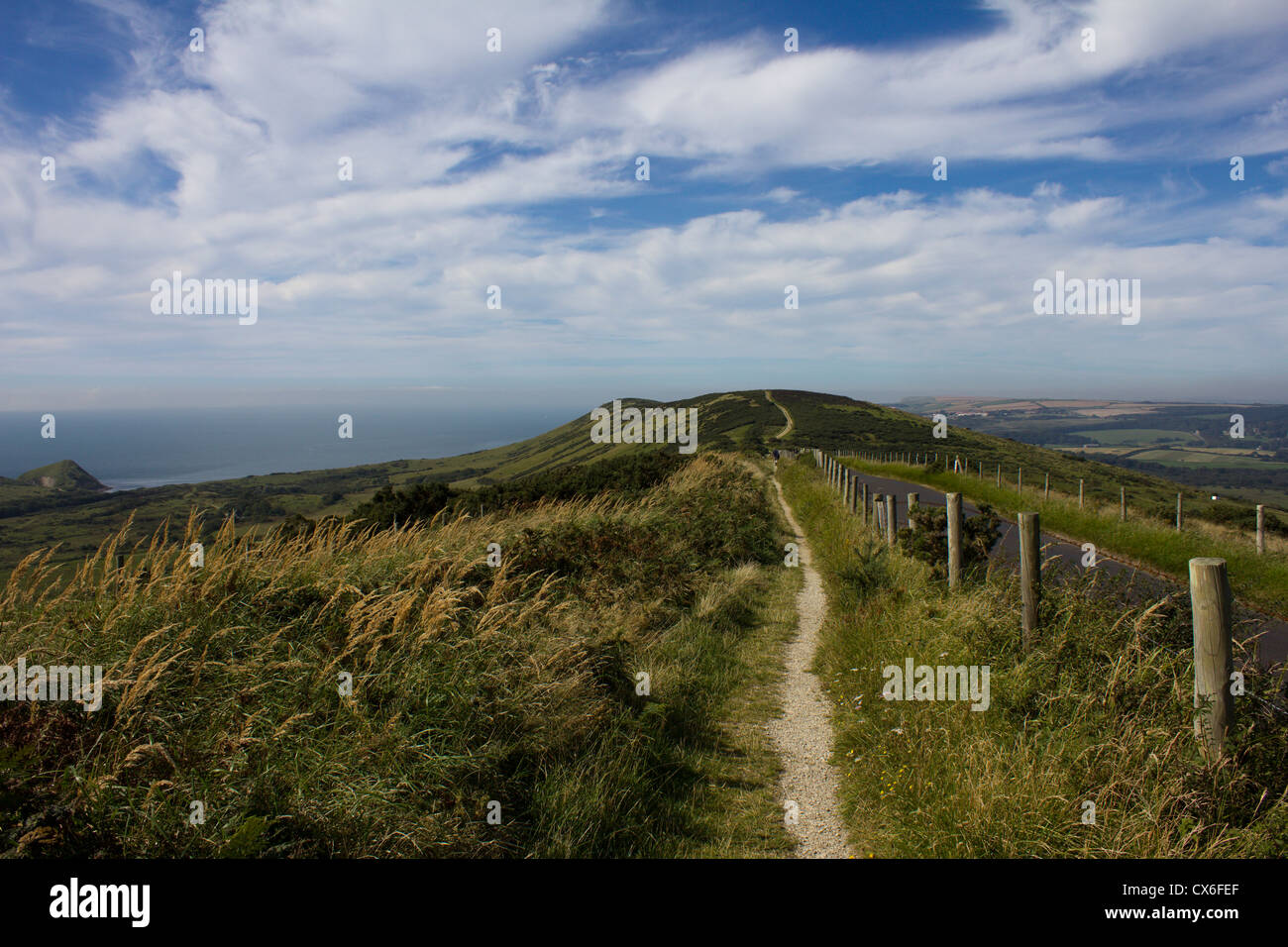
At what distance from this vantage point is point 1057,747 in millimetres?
4000

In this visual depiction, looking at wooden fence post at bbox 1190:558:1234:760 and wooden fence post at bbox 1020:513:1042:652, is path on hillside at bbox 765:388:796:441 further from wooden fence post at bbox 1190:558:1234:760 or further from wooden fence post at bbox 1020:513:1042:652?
wooden fence post at bbox 1190:558:1234:760

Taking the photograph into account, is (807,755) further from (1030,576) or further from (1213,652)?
(1213,652)

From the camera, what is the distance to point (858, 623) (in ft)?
24.2

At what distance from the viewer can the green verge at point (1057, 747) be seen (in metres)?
3.26

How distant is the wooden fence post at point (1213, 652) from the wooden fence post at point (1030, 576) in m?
1.76

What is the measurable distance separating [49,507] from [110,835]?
288ft

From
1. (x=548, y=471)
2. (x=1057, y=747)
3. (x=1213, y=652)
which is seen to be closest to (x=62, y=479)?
(x=548, y=471)

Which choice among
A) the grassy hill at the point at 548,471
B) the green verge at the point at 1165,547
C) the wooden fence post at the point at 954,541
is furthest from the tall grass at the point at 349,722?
the green verge at the point at 1165,547

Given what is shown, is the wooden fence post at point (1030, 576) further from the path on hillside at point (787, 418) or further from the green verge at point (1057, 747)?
the path on hillside at point (787, 418)
